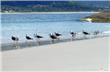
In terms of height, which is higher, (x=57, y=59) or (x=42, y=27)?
(x=57, y=59)

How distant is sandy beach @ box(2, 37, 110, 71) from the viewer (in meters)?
10.7

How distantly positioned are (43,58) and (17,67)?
167 cm

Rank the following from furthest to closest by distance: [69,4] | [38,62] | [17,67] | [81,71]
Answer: [69,4] → [38,62] → [17,67] → [81,71]

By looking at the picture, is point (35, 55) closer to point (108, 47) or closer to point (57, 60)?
point (57, 60)

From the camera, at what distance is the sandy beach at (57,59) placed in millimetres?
10695

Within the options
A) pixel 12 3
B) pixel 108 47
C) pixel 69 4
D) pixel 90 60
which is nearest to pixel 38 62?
pixel 90 60

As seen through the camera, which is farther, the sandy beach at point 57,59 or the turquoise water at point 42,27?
the turquoise water at point 42,27

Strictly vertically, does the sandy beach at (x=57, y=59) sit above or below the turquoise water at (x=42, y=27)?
above

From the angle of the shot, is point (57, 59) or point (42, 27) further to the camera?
point (42, 27)

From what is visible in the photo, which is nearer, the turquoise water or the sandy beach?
the sandy beach

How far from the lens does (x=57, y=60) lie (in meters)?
11.9

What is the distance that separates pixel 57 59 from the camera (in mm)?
12109

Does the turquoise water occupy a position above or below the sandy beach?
below

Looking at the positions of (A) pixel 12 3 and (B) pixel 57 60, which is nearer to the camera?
(B) pixel 57 60
